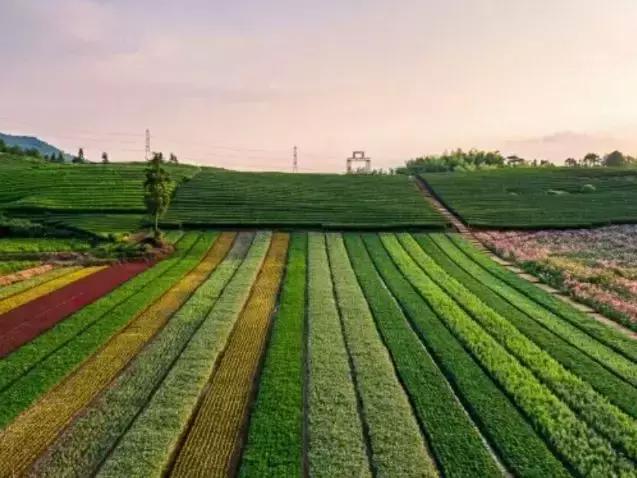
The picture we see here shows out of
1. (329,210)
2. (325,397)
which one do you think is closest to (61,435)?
(325,397)

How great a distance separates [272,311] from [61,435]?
1078 cm

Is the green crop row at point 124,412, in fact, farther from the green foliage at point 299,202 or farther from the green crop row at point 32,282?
the green foliage at point 299,202

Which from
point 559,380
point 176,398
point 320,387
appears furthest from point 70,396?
point 559,380

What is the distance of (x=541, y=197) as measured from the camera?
6056cm

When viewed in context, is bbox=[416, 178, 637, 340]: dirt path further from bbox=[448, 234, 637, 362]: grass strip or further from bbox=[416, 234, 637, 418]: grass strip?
bbox=[416, 234, 637, 418]: grass strip

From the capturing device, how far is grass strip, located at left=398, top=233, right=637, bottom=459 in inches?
461

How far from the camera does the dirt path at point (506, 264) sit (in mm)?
20812

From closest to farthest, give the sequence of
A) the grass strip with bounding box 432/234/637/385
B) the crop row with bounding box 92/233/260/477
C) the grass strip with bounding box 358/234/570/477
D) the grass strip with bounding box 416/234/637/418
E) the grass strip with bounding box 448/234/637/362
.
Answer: the crop row with bounding box 92/233/260/477
the grass strip with bounding box 358/234/570/477
the grass strip with bounding box 416/234/637/418
the grass strip with bounding box 432/234/637/385
the grass strip with bounding box 448/234/637/362

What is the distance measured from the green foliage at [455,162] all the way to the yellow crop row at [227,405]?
8884 cm

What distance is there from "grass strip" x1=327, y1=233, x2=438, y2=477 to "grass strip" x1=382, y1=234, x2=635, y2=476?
2.83 meters

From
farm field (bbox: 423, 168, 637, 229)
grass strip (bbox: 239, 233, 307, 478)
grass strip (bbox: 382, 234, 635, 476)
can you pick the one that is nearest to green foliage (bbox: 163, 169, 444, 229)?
farm field (bbox: 423, 168, 637, 229)

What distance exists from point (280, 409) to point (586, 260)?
88.2 feet

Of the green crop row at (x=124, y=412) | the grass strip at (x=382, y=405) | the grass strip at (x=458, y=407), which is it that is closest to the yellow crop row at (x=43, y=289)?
the green crop row at (x=124, y=412)

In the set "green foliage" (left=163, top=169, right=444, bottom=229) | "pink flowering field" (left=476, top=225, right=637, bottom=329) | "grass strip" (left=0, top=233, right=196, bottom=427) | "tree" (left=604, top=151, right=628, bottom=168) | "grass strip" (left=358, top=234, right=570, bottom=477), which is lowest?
"grass strip" (left=358, top=234, right=570, bottom=477)
